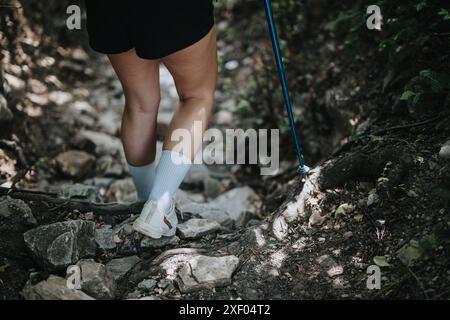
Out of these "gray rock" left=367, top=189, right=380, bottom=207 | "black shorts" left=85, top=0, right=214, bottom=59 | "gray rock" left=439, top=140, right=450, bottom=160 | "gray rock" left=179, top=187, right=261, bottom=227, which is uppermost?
"black shorts" left=85, top=0, right=214, bottom=59

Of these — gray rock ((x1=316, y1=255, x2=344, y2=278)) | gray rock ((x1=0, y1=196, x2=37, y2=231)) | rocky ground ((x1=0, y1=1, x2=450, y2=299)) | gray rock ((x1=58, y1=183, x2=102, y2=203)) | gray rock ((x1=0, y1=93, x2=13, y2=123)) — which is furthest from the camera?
Answer: gray rock ((x1=0, y1=93, x2=13, y2=123))

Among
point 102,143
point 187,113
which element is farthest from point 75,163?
point 187,113

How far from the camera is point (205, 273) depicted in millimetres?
2316

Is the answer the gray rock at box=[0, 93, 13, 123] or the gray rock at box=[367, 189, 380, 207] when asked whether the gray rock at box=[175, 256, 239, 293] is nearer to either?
the gray rock at box=[367, 189, 380, 207]

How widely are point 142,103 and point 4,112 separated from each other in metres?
1.77

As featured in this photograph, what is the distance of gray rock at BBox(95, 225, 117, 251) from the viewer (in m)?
2.66

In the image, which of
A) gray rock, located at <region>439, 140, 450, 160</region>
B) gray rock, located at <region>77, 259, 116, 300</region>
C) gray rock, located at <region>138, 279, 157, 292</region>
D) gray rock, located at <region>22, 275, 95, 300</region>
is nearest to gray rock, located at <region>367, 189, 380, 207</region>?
gray rock, located at <region>439, 140, 450, 160</region>

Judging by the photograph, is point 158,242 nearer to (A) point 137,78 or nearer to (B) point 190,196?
(A) point 137,78

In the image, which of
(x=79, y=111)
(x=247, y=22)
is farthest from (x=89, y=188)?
(x=247, y=22)

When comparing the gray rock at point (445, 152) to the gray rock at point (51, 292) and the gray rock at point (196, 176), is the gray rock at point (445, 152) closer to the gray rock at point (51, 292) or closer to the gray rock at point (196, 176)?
the gray rock at point (51, 292)

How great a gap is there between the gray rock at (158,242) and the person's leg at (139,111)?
0.44 metres

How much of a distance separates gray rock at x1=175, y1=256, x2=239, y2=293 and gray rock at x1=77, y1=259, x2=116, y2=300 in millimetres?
338

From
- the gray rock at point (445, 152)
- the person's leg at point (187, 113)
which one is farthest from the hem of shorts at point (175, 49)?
the gray rock at point (445, 152)

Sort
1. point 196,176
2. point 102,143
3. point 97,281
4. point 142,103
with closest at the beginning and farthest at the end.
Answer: point 97,281
point 142,103
point 196,176
point 102,143
